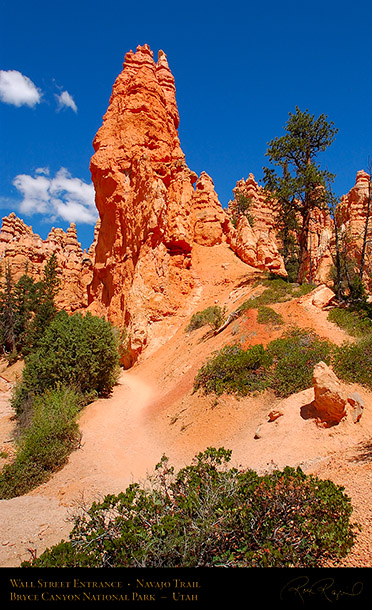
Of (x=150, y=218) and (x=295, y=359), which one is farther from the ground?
(x=150, y=218)

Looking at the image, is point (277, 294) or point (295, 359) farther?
point (277, 294)

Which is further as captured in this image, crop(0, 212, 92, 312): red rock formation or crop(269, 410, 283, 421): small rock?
crop(0, 212, 92, 312): red rock formation

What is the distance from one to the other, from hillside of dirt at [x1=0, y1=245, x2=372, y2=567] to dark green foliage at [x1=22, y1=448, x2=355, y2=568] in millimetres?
362

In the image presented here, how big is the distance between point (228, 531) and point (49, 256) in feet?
137

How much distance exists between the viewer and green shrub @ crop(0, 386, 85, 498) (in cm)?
770

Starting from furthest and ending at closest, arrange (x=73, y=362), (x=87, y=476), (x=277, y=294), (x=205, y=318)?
(x=205, y=318), (x=277, y=294), (x=73, y=362), (x=87, y=476)

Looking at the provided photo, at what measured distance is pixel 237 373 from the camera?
10297 mm

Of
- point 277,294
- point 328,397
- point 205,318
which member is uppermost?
point 277,294

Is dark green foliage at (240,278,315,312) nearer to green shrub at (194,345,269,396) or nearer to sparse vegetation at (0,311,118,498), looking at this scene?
green shrub at (194,345,269,396)

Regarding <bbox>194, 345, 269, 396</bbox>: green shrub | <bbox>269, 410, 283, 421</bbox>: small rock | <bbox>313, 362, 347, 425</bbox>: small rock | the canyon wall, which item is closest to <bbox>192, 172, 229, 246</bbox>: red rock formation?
the canyon wall

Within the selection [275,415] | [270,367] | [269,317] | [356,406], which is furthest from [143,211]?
[356,406]

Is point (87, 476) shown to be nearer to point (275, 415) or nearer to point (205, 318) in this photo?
point (275, 415)

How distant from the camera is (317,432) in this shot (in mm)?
7012
